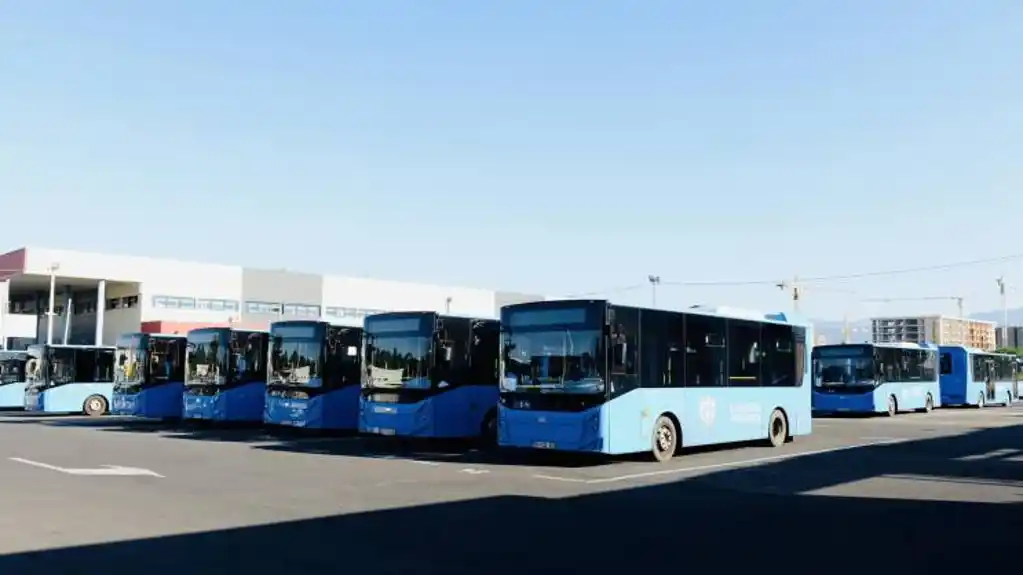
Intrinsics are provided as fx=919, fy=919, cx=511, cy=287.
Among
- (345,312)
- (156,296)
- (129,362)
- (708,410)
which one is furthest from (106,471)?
(345,312)

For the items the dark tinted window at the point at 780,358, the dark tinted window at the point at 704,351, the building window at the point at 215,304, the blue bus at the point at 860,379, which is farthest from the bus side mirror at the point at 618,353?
the building window at the point at 215,304

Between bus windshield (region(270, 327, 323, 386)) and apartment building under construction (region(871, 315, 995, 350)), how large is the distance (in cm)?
8197

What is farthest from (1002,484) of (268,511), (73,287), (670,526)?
(73,287)

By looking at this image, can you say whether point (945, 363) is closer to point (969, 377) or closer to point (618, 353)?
point (969, 377)

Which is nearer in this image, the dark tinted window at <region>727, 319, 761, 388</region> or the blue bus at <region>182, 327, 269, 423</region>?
the dark tinted window at <region>727, 319, 761, 388</region>

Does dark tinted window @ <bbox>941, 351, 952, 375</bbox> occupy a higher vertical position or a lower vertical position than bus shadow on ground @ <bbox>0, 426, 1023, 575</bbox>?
higher

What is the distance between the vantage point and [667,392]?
655 inches

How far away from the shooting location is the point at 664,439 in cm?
1666

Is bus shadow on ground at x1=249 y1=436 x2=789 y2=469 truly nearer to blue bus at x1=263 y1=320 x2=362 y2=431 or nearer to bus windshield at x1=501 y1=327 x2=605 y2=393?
blue bus at x1=263 y1=320 x2=362 y2=431

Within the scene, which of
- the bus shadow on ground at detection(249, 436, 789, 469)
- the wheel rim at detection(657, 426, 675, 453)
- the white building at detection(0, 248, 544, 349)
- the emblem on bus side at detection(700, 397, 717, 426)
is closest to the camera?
the wheel rim at detection(657, 426, 675, 453)

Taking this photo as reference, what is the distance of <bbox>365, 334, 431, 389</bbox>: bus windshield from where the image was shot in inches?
739

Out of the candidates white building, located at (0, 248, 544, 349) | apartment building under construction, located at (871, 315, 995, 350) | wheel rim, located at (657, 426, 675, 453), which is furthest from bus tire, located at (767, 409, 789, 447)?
apartment building under construction, located at (871, 315, 995, 350)

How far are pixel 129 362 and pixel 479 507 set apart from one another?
66.4 ft

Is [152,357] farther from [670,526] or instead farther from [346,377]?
[670,526]
